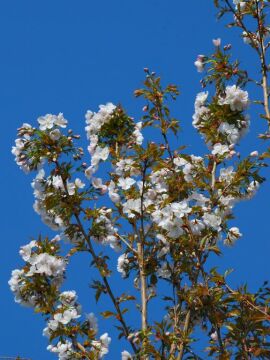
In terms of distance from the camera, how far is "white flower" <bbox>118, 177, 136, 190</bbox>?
20.3ft

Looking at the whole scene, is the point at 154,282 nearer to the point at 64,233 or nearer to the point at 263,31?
the point at 64,233

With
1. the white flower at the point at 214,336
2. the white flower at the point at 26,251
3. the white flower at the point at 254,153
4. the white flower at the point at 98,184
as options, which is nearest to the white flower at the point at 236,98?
the white flower at the point at 254,153

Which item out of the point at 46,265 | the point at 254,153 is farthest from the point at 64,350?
the point at 254,153

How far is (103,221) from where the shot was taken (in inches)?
240

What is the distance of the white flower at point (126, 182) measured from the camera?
620cm

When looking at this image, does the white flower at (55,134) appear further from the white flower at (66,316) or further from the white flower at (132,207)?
the white flower at (66,316)

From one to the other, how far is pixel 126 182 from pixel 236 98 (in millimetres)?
1119

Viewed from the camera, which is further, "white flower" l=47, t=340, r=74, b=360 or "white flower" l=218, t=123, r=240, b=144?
"white flower" l=218, t=123, r=240, b=144

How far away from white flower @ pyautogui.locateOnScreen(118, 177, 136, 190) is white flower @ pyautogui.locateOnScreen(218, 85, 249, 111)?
981 mm

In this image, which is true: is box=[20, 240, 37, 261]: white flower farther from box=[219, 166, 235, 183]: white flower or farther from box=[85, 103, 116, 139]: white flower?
box=[219, 166, 235, 183]: white flower

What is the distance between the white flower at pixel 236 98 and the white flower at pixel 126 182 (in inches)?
38.6

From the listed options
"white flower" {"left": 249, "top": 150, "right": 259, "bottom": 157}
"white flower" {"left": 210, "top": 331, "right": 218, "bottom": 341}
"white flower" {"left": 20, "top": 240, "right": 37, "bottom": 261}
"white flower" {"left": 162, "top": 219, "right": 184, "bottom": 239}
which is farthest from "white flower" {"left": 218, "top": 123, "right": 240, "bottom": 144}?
"white flower" {"left": 20, "top": 240, "right": 37, "bottom": 261}

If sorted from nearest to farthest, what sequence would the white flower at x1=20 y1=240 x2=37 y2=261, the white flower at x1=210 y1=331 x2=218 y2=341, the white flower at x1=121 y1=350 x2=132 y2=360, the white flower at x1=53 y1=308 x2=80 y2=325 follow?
the white flower at x1=121 y1=350 x2=132 y2=360
the white flower at x1=53 y1=308 x2=80 y2=325
the white flower at x1=210 y1=331 x2=218 y2=341
the white flower at x1=20 y1=240 x2=37 y2=261

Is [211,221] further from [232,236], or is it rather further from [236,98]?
[236,98]
